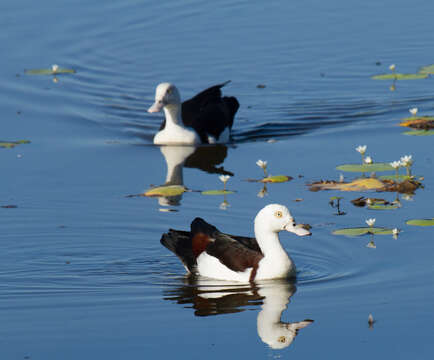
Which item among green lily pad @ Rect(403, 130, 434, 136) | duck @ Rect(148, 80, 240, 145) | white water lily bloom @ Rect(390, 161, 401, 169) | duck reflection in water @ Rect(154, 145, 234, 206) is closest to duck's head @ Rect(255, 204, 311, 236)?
white water lily bloom @ Rect(390, 161, 401, 169)

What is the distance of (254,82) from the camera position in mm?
20031

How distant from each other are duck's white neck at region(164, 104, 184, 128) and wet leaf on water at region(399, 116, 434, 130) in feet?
11.3

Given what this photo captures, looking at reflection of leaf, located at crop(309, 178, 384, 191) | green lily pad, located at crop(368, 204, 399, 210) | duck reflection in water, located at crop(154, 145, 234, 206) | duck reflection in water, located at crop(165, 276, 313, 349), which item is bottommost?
duck reflection in water, located at crop(165, 276, 313, 349)

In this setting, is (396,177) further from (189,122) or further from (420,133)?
(189,122)

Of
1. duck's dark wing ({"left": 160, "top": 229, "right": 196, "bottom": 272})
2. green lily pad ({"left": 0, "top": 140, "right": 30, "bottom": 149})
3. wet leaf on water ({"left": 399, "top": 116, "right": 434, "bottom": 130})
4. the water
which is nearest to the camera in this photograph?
the water

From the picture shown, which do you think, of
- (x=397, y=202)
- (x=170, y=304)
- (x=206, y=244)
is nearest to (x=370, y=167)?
(x=397, y=202)

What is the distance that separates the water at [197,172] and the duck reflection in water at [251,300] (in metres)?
0.03

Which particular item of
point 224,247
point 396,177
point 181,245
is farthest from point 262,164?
point 224,247

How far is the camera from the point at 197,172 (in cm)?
1482

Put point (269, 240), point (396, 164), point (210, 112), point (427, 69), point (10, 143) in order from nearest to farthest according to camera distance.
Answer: point (269, 240) → point (396, 164) → point (10, 143) → point (210, 112) → point (427, 69)

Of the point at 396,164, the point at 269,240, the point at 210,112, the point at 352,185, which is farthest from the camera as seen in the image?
the point at 210,112

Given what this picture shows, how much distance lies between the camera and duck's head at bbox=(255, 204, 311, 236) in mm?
10258

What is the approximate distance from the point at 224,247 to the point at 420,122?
6490mm

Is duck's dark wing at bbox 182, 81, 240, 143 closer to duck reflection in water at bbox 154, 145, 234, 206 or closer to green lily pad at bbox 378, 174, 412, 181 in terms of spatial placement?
duck reflection in water at bbox 154, 145, 234, 206
